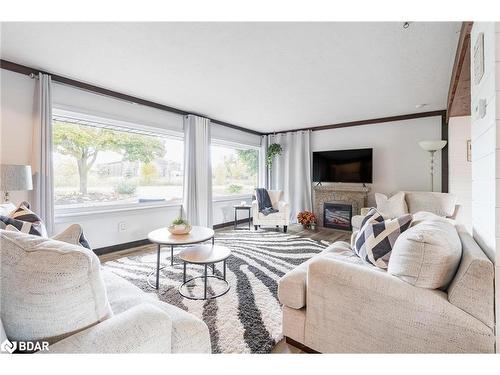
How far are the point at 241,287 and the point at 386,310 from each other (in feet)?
4.52

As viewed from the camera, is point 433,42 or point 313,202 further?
point 313,202

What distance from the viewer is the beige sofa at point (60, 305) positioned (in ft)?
2.21

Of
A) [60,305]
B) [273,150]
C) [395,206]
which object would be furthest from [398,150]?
[60,305]

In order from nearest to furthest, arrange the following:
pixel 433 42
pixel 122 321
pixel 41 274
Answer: pixel 41 274
pixel 122 321
pixel 433 42

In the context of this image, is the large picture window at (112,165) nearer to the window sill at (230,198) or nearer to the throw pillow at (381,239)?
the window sill at (230,198)

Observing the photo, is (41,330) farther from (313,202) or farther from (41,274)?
(313,202)

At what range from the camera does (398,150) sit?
14.6 ft

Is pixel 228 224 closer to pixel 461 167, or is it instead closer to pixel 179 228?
pixel 179 228

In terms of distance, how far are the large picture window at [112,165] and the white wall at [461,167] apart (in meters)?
4.44

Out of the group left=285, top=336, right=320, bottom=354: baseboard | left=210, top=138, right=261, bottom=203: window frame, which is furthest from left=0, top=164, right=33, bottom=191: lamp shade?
left=210, top=138, right=261, bottom=203: window frame

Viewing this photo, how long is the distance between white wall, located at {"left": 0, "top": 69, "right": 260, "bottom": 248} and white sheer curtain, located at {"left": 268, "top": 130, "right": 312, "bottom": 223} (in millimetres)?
2669
